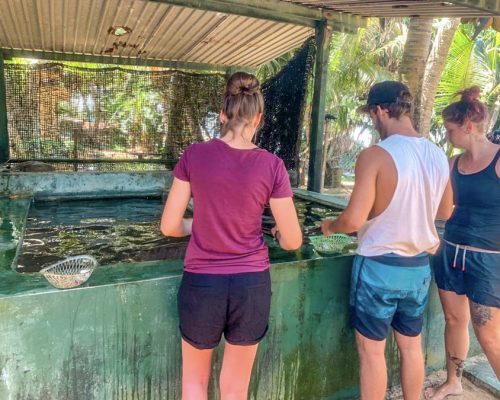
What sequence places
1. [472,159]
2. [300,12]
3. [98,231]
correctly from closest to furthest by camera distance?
[472,159] → [98,231] → [300,12]

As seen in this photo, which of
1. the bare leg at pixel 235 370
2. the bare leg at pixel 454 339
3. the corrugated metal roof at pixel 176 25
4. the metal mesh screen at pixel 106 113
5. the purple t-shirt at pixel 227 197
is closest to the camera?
the purple t-shirt at pixel 227 197

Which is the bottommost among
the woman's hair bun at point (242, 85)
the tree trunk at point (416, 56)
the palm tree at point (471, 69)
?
the woman's hair bun at point (242, 85)

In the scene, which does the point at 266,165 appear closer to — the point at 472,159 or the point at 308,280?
the point at 308,280

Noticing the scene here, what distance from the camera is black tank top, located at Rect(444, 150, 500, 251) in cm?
239

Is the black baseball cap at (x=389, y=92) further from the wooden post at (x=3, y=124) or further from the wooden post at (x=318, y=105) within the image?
the wooden post at (x=3, y=124)

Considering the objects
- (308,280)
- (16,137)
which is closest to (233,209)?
(308,280)

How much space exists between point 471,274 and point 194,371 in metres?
1.66

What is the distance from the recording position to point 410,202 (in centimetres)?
207

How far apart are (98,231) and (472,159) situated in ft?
10.6

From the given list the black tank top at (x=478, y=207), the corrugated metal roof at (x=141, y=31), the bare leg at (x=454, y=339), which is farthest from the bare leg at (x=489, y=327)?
the corrugated metal roof at (x=141, y=31)

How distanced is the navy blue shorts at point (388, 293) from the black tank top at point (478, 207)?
1.50 feet

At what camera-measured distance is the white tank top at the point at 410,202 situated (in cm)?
201

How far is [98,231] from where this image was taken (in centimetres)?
422

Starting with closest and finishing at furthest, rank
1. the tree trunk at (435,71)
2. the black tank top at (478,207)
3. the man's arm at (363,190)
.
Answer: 1. the man's arm at (363,190)
2. the black tank top at (478,207)
3. the tree trunk at (435,71)
